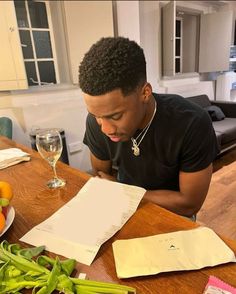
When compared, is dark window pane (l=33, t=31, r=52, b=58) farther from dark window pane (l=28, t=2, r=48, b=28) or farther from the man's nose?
the man's nose

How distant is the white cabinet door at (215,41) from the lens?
11.2ft

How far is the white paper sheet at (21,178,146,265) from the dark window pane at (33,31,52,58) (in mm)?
1949

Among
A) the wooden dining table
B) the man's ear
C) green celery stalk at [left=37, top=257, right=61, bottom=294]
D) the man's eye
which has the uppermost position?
the man's ear

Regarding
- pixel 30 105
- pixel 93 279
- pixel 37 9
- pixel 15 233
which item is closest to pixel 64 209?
pixel 15 233

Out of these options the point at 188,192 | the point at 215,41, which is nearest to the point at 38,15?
the point at 188,192

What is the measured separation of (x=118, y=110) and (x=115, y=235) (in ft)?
1.11

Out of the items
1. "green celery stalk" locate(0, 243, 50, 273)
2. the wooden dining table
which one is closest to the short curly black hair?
the wooden dining table

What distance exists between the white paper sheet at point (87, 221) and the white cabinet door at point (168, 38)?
261 centimetres

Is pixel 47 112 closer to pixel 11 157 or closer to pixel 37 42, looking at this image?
pixel 37 42

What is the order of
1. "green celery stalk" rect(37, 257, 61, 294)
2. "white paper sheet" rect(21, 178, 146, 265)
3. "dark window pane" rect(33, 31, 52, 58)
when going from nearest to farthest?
"green celery stalk" rect(37, 257, 61, 294), "white paper sheet" rect(21, 178, 146, 265), "dark window pane" rect(33, 31, 52, 58)

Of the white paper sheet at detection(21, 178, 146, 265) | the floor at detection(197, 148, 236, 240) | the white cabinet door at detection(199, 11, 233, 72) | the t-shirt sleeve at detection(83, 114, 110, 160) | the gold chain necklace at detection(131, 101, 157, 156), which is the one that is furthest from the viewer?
the white cabinet door at detection(199, 11, 233, 72)

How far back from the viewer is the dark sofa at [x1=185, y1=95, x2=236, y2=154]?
2694 millimetres

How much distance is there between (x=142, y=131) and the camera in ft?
2.87

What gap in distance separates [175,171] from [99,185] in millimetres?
344
